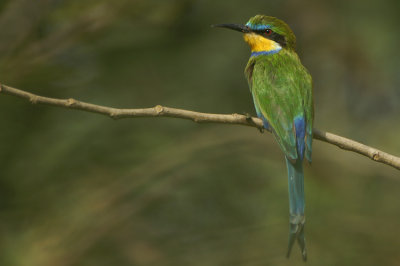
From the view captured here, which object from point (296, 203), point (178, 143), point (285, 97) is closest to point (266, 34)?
point (285, 97)

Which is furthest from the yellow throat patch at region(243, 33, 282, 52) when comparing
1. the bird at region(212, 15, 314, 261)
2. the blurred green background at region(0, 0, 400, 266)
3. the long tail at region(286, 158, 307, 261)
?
the long tail at region(286, 158, 307, 261)

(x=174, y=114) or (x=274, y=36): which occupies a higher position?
(x=274, y=36)

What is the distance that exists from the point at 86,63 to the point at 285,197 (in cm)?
161

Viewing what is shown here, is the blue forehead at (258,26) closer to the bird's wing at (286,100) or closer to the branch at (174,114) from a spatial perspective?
the bird's wing at (286,100)

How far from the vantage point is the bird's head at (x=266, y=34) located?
374cm

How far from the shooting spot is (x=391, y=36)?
4.66 m

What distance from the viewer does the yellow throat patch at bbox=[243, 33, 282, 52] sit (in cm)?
373

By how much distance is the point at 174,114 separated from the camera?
95.3 inches

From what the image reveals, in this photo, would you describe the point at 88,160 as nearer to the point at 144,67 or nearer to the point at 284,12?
the point at 144,67

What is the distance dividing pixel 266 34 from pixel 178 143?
0.97m

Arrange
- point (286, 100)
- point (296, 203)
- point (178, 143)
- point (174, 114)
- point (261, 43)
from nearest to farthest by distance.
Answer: point (174, 114), point (296, 203), point (286, 100), point (261, 43), point (178, 143)

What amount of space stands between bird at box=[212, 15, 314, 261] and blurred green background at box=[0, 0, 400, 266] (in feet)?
2.45

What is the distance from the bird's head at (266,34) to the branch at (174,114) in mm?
1064

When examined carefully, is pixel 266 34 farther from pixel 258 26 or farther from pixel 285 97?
pixel 285 97
